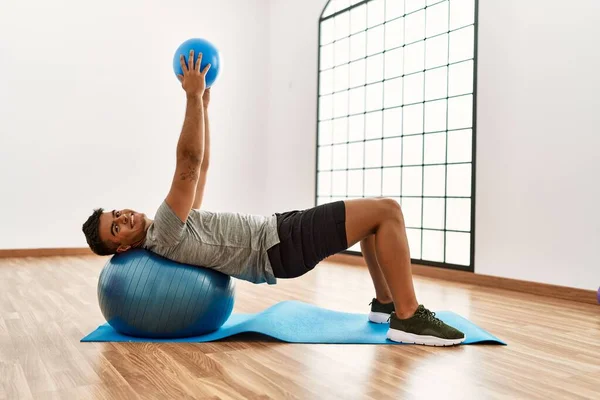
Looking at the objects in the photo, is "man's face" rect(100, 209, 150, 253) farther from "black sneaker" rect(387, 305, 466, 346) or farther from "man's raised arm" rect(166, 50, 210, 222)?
"black sneaker" rect(387, 305, 466, 346)

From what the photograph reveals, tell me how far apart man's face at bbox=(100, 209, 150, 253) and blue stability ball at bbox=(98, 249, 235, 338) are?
43 millimetres

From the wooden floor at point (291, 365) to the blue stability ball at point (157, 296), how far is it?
87mm

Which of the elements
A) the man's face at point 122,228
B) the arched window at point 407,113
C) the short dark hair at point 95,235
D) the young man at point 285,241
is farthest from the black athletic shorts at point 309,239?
the arched window at point 407,113

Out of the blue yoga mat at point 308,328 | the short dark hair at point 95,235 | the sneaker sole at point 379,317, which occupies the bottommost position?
the blue yoga mat at point 308,328

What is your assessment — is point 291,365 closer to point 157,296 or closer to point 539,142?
point 157,296

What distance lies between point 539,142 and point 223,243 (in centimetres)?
244

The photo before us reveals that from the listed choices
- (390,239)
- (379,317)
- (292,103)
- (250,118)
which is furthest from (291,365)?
(250,118)

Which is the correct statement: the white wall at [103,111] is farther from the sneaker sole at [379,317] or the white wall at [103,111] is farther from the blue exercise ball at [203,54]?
the sneaker sole at [379,317]

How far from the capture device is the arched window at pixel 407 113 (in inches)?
164

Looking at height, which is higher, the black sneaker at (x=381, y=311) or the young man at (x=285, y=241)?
the young man at (x=285, y=241)

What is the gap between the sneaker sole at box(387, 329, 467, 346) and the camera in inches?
77.8

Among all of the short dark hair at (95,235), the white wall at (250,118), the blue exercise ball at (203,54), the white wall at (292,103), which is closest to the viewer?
the short dark hair at (95,235)

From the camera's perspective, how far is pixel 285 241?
2014 millimetres

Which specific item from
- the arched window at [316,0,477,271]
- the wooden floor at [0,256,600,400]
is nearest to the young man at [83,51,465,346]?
the wooden floor at [0,256,600,400]
